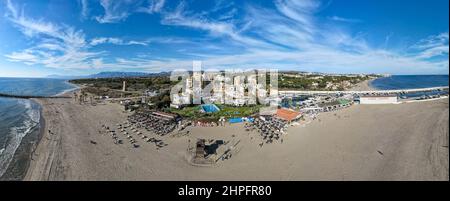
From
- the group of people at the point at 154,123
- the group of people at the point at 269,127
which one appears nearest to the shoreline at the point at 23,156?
the group of people at the point at 154,123

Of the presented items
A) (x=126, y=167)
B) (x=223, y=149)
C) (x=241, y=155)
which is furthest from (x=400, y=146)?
(x=126, y=167)

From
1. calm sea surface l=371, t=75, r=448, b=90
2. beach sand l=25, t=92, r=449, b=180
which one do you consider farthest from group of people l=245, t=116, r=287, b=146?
calm sea surface l=371, t=75, r=448, b=90

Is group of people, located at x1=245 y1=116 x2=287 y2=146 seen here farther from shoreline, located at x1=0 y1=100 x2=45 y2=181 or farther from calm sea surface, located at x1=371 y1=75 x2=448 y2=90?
calm sea surface, located at x1=371 y1=75 x2=448 y2=90

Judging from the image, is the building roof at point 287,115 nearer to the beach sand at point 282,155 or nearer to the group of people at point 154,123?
the beach sand at point 282,155

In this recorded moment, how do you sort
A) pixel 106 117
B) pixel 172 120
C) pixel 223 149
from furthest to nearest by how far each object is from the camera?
pixel 106 117 → pixel 172 120 → pixel 223 149

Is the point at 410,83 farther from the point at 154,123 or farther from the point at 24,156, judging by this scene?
the point at 24,156

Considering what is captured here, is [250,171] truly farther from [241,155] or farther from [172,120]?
[172,120]

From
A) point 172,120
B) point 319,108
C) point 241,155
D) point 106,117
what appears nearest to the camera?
point 241,155
